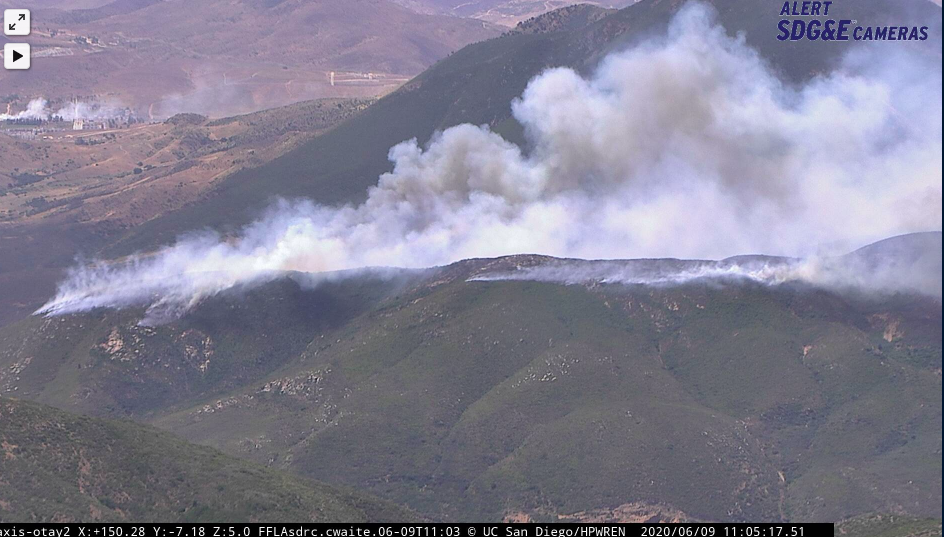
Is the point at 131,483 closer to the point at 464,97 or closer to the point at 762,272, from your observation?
the point at 762,272

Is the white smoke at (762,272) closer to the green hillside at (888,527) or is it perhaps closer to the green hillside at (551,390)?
the green hillside at (551,390)

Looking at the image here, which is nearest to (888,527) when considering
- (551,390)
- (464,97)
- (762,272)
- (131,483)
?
(551,390)

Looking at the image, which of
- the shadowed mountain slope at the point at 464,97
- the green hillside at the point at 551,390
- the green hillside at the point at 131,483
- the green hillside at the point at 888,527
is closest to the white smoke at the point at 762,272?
the green hillside at the point at 551,390

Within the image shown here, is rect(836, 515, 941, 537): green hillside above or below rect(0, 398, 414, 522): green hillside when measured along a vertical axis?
below

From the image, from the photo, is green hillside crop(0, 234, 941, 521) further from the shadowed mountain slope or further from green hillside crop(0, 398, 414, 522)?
the shadowed mountain slope

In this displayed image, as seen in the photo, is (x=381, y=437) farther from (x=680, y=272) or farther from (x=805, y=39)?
(x=805, y=39)

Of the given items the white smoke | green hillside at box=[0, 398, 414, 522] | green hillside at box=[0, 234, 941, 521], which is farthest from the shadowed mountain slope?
green hillside at box=[0, 398, 414, 522]
